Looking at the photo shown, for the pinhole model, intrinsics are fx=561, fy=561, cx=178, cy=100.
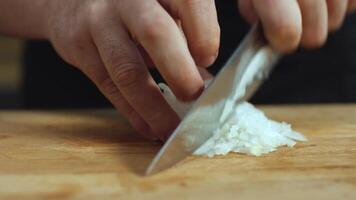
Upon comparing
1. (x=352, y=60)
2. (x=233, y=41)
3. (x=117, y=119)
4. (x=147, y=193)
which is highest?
(x=147, y=193)

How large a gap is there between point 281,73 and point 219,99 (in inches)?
23.9

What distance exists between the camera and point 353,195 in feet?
2.36

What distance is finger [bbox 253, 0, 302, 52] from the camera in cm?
89

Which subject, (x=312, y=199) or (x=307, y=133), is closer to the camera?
(x=312, y=199)

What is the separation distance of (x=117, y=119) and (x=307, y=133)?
367 mm

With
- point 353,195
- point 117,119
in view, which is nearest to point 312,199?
point 353,195

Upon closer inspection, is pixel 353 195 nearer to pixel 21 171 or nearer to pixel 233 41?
pixel 21 171

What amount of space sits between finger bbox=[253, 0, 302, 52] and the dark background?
500 mm

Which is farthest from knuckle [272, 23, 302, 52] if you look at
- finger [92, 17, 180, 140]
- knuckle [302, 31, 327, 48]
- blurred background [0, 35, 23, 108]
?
blurred background [0, 35, 23, 108]

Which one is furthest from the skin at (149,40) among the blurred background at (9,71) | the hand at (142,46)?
the blurred background at (9,71)

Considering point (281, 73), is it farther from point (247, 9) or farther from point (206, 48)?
point (206, 48)

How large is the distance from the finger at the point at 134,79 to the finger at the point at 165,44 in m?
0.04

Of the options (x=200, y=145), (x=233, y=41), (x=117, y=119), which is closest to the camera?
(x=200, y=145)

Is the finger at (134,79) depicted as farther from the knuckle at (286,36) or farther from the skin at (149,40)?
the knuckle at (286,36)
